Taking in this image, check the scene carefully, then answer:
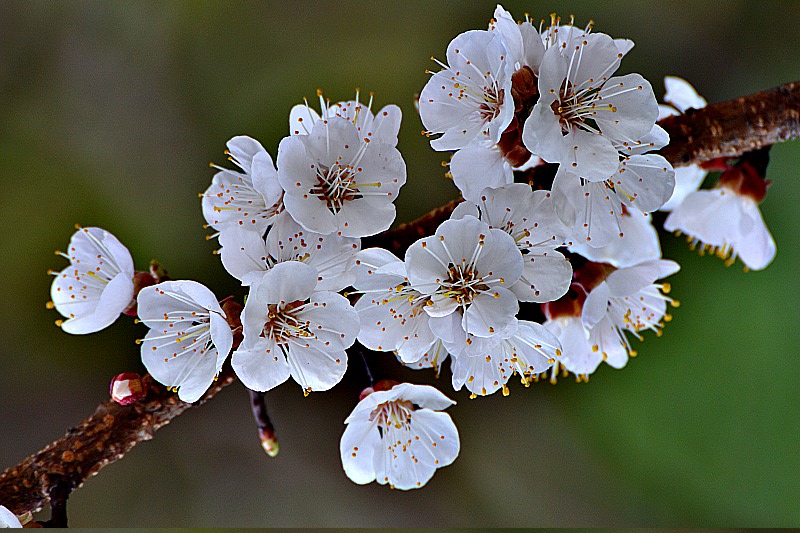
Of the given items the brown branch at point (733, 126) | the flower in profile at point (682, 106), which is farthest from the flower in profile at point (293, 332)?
the flower in profile at point (682, 106)

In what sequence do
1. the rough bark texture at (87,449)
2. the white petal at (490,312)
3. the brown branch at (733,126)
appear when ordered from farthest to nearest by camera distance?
the brown branch at (733,126) → the rough bark texture at (87,449) → the white petal at (490,312)

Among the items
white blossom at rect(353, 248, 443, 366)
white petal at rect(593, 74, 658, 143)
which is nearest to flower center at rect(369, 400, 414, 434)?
white blossom at rect(353, 248, 443, 366)

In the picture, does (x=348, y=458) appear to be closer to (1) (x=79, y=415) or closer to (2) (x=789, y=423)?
(1) (x=79, y=415)

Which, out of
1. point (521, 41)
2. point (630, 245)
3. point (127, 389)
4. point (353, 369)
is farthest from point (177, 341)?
point (353, 369)

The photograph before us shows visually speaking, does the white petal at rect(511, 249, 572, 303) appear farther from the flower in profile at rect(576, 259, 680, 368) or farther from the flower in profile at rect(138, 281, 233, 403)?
the flower in profile at rect(138, 281, 233, 403)

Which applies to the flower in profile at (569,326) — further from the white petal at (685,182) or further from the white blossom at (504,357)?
the white petal at (685,182)

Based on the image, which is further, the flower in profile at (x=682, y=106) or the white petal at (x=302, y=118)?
the flower in profile at (x=682, y=106)

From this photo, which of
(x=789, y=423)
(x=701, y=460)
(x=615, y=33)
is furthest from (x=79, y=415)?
(x=789, y=423)
